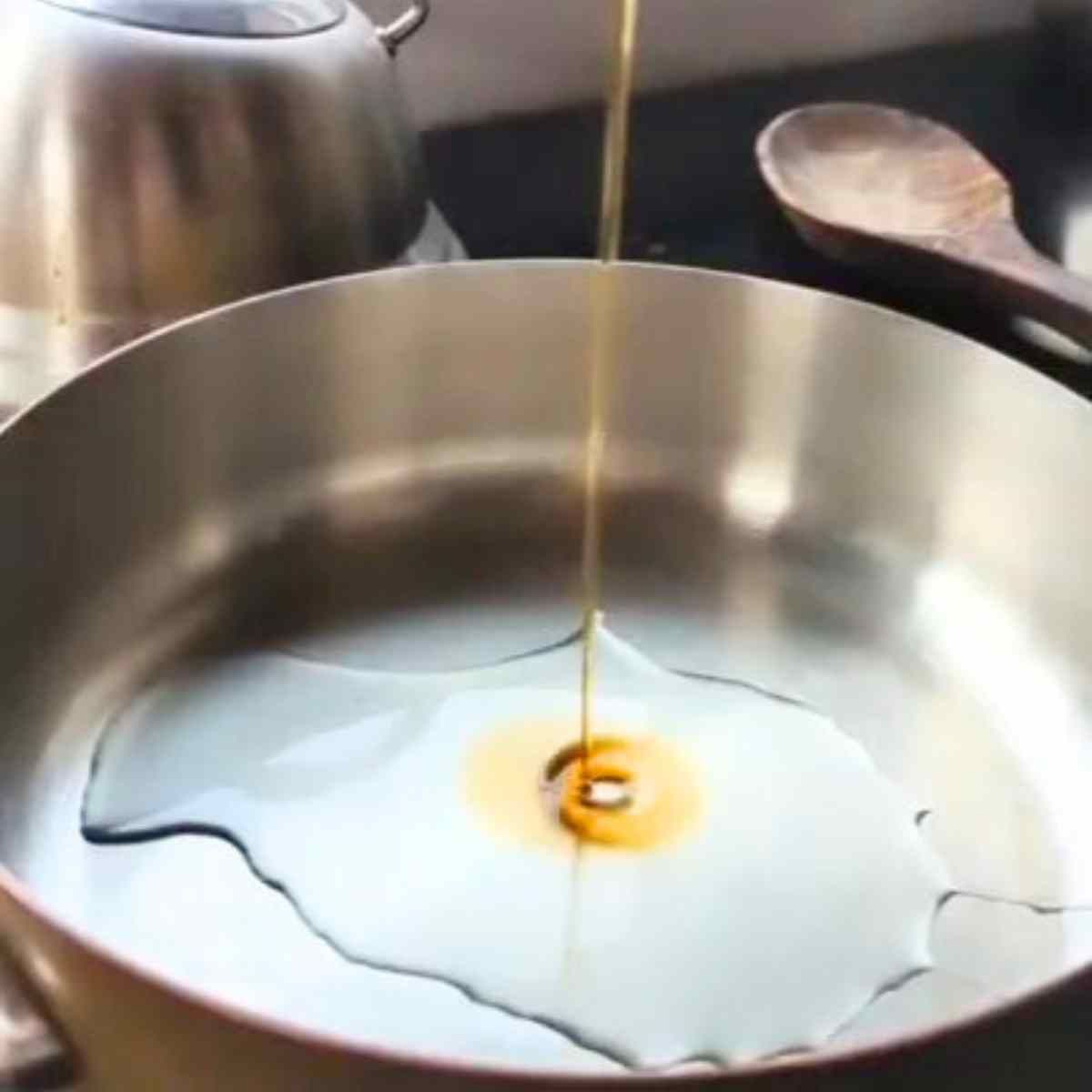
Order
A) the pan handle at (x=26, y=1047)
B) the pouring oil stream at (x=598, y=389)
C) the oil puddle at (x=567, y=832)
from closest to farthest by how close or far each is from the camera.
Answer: the pan handle at (x=26, y=1047)
the oil puddle at (x=567, y=832)
the pouring oil stream at (x=598, y=389)

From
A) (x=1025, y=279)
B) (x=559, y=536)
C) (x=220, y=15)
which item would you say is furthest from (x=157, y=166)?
(x=1025, y=279)

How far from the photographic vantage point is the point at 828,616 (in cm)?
72

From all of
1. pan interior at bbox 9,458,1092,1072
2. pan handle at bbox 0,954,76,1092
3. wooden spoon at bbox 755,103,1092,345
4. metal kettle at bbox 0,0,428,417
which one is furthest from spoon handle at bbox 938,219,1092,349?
pan handle at bbox 0,954,76,1092

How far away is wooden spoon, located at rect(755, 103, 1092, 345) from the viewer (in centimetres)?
80

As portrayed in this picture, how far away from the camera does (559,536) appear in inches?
29.2

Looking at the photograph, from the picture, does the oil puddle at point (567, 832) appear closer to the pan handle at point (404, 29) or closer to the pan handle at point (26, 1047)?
the pan handle at point (26, 1047)

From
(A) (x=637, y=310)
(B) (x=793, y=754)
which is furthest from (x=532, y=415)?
(B) (x=793, y=754)

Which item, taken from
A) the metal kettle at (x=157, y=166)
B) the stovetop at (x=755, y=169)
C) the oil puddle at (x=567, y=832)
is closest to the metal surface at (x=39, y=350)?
the metal kettle at (x=157, y=166)

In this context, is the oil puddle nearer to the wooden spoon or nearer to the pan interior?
the pan interior

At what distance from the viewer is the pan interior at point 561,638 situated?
22.2 inches

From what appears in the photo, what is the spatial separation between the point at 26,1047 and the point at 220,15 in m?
0.38

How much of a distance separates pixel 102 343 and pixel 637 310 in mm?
167

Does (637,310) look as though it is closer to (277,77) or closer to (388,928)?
(277,77)

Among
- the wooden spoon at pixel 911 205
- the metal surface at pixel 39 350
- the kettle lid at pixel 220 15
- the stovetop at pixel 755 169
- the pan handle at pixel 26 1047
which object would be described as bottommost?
the stovetop at pixel 755 169
